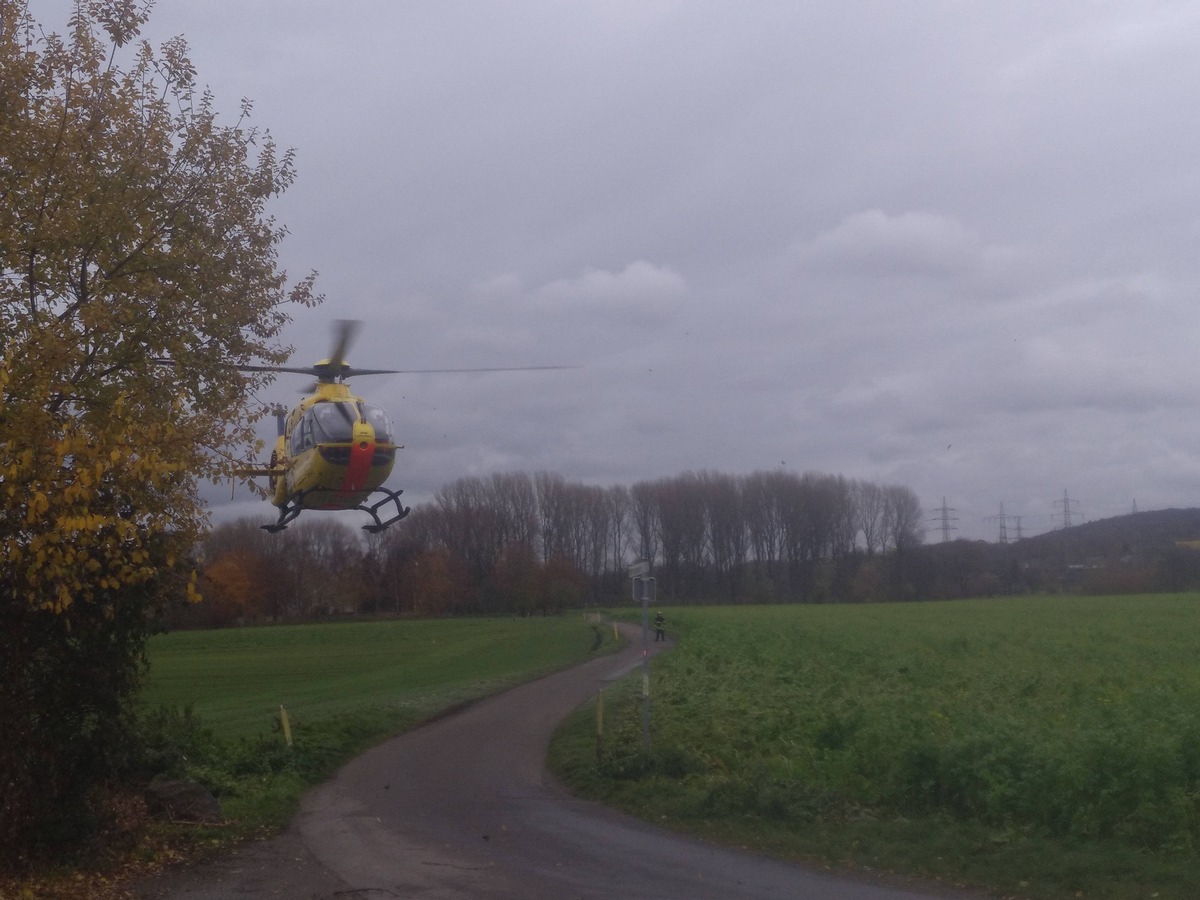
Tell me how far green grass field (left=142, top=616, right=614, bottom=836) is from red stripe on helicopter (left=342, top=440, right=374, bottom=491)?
385 centimetres

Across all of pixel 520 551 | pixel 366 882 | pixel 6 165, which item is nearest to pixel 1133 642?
pixel 366 882

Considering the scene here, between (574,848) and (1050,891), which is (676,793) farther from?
(1050,891)

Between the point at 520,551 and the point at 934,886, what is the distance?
245 feet

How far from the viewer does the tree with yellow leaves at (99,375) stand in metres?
9.11

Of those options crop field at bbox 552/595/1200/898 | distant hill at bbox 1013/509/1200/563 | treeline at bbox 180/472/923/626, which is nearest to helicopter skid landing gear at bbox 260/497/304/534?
crop field at bbox 552/595/1200/898

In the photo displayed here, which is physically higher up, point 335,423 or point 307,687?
point 335,423

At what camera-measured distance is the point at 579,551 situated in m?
94.5

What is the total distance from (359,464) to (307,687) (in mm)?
23781

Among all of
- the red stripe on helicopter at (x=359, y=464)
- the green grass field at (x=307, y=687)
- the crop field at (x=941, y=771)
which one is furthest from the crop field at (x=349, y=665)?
the crop field at (x=941, y=771)

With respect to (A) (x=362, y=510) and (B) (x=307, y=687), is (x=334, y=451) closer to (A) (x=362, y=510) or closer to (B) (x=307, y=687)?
(A) (x=362, y=510)

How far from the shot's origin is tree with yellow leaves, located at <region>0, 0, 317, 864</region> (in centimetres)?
911

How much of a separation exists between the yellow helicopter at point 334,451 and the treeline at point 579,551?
106 ft

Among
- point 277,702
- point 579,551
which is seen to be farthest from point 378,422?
point 579,551

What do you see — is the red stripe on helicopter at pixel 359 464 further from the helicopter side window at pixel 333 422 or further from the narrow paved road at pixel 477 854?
the narrow paved road at pixel 477 854
